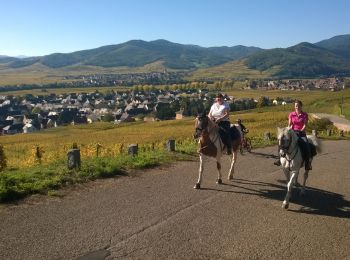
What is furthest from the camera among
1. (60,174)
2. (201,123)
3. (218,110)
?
(218,110)

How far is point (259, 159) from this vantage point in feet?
68.4

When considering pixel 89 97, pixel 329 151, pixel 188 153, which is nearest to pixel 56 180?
pixel 188 153

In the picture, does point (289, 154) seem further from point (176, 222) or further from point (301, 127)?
point (176, 222)

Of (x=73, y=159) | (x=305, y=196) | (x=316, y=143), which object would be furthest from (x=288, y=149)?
(x=73, y=159)

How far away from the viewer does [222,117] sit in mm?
14859

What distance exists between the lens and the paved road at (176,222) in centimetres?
866

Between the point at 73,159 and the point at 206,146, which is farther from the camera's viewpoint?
the point at 73,159

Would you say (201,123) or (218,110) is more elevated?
(218,110)

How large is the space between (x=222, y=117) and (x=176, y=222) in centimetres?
554

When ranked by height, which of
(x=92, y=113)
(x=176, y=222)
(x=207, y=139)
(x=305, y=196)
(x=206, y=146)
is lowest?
(x=92, y=113)

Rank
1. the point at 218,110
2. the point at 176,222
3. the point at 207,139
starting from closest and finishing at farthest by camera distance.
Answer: the point at 176,222 → the point at 207,139 → the point at 218,110

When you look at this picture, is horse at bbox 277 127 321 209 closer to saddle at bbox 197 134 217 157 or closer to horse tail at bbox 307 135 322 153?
horse tail at bbox 307 135 322 153

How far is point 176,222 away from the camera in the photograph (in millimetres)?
10266

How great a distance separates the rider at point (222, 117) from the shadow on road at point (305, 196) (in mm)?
1459
